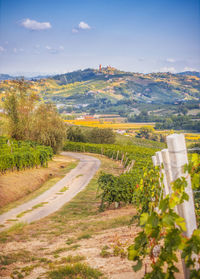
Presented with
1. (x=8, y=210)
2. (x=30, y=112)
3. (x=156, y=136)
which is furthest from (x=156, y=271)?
(x=156, y=136)

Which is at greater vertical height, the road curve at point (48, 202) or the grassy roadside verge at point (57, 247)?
the grassy roadside verge at point (57, 247)

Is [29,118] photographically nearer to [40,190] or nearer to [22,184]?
[22,184]

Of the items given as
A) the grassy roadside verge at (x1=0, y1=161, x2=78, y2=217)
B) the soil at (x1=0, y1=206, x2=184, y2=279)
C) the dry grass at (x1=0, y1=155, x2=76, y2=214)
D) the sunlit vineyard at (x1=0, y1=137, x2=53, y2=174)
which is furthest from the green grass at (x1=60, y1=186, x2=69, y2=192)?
the soil at (x1=0, y1=206, x2=184, y2=279)

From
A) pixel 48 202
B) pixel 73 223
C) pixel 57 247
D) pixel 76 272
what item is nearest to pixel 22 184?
pixel 48 202

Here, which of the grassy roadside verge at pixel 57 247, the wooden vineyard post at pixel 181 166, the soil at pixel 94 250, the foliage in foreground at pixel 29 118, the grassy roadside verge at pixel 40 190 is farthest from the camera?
the foliage in foreground at pixel 29 118

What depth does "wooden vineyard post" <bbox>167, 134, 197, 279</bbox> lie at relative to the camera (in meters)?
2.40

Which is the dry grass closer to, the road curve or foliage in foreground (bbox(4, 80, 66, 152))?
the road curve

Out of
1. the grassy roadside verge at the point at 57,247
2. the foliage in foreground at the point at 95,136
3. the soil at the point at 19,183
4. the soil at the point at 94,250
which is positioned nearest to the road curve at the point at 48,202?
the soil at the point at 19,183

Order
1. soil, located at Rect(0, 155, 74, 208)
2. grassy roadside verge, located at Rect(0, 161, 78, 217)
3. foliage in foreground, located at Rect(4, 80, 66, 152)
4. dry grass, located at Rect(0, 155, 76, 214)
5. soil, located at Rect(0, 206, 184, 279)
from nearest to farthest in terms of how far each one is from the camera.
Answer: soil, located at Rect(0, 206, 184, 279) → grassy roadside verge, located at Rect(0, 161, 78, 217) → dry grass, located at Rect(0, 155, 76, 214) → soil, located at Rect(0, 155, 74, 208) → foliage in foreground, located at Rect(4, 80, 66, 152)

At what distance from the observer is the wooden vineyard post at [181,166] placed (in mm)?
2404

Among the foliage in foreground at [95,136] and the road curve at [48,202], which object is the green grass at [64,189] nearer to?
the road curve at [48,202]

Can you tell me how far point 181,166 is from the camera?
96.0 inches

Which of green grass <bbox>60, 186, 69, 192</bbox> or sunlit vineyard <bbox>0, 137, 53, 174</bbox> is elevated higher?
sunlit vineyard <bbox>0, 137, 53, 174</bbox>

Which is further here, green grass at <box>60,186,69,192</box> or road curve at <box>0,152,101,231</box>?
green grass at <box>60,186,69,192</box>
